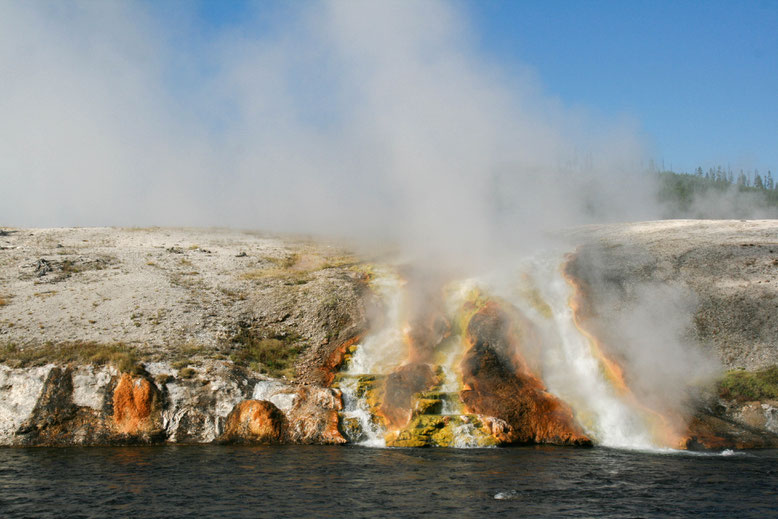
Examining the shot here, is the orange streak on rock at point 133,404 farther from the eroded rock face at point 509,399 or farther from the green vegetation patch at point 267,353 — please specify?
the eroded rock face at point 509,399

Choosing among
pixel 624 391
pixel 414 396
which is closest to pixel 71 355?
pixel 414 396

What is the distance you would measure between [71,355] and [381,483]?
45.7 feet

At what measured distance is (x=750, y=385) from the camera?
21844 millimetres

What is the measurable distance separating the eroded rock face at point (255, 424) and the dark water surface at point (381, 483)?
4.25ft

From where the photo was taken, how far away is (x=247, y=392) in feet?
68.9

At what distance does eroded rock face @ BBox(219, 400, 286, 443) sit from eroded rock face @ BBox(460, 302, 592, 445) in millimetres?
6677

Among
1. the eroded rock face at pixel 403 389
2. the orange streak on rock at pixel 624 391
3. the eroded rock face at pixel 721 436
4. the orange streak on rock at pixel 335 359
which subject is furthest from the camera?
the orange streak on rock at pixel 335 359

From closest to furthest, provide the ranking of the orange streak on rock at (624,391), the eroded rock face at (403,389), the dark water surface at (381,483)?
the dark water surface at (381,483) → the orange streak on rock at (624,391) → the eroded rock face at (403,389)

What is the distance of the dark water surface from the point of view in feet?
38.8

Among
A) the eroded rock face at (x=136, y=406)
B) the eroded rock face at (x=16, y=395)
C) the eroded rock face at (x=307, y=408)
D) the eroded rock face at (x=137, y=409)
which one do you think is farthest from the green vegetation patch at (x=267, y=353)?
the eroded rock face at (x=16, y=395)

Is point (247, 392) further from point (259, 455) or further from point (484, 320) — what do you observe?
point (484, 320)

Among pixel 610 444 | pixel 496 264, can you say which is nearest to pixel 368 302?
pixel 496 264

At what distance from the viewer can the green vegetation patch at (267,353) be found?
23.5 metres

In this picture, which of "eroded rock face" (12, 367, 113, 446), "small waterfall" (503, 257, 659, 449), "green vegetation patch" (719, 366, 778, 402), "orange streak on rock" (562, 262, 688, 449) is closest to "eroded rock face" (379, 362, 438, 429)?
"small waterfall" (503, 257, 659, 449)
